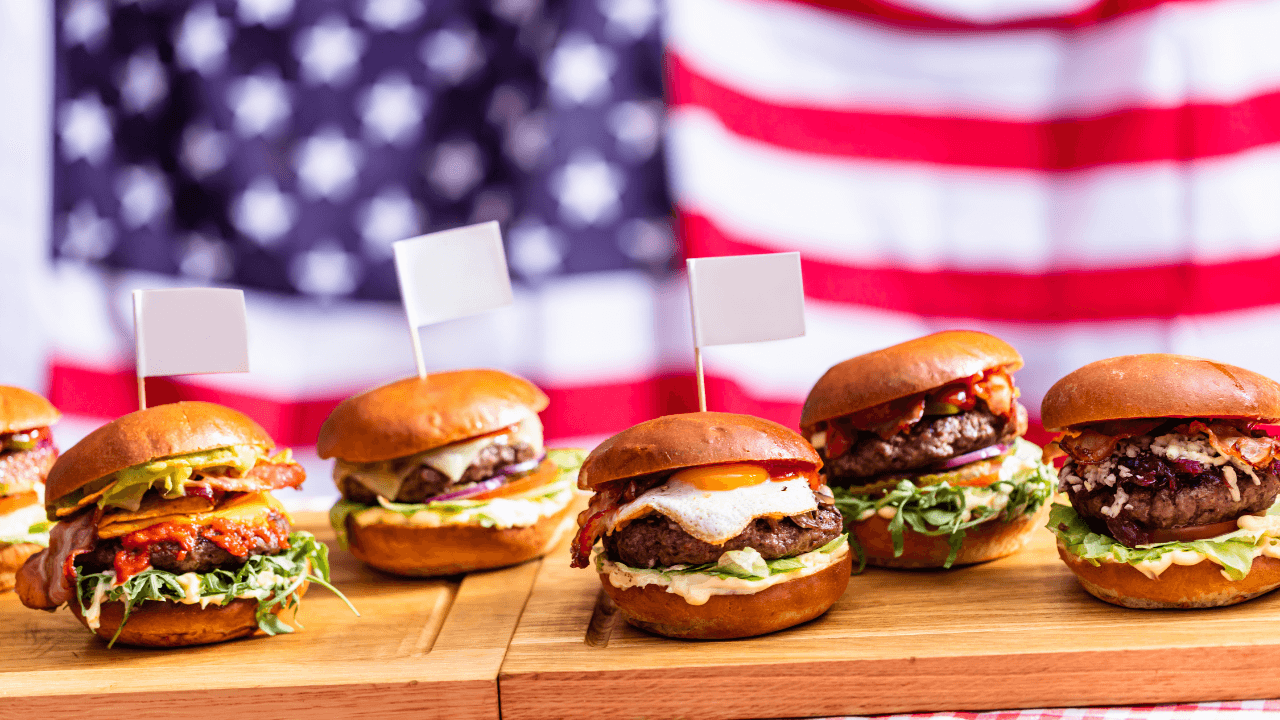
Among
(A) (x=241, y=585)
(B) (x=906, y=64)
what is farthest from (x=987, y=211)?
(A) (x=241, y=585)

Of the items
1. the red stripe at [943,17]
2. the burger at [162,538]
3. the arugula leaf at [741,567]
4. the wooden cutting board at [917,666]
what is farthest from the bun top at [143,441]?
the red stripe at [943,17]

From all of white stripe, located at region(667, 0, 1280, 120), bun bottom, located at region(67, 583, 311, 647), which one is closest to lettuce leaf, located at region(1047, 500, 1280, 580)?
bun bottom, located at region(67, 583, 311, 647)

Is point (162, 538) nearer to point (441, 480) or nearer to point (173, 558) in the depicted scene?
point (173, 558)

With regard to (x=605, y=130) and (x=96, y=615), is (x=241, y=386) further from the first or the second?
(x=96, y=615)

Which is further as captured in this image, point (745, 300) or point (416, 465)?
point (416, 465)

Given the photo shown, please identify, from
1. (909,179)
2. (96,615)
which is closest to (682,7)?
(909,179)

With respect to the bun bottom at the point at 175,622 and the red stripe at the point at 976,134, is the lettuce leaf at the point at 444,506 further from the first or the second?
the red stripe at the point at 976,134
